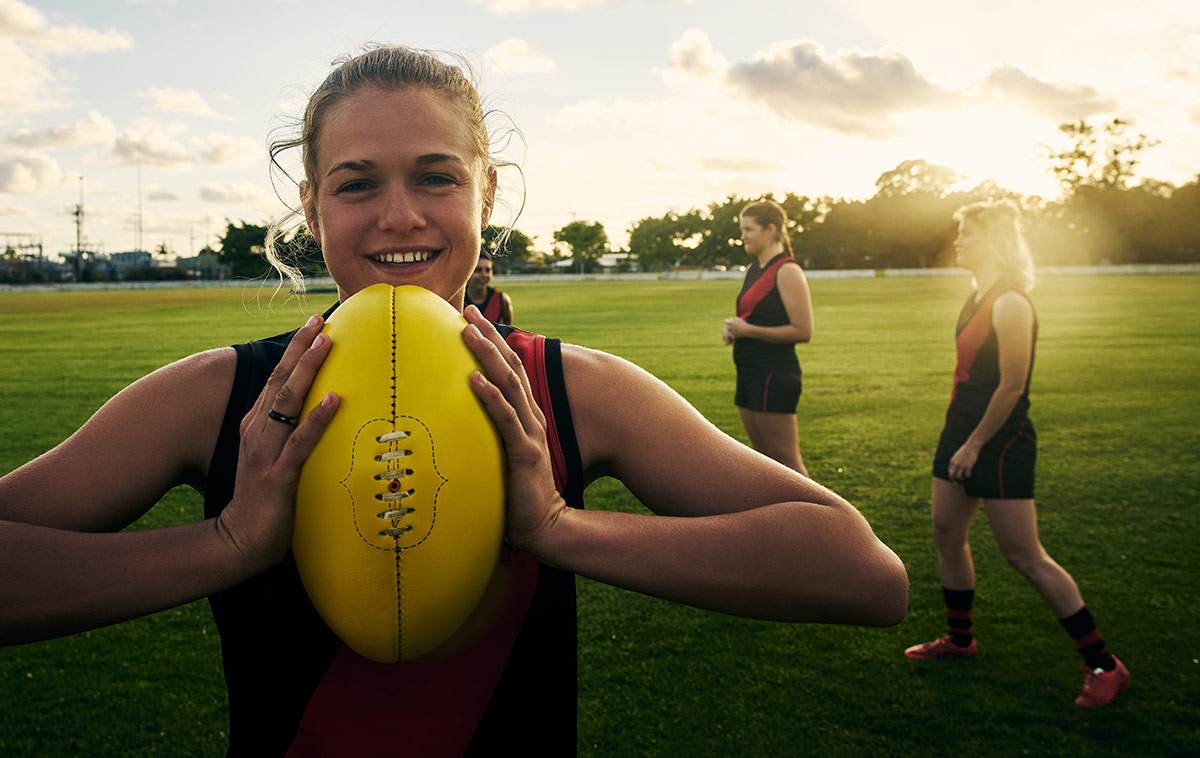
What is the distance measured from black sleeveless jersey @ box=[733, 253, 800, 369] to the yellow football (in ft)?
18.5

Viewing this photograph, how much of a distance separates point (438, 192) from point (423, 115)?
0.15 m

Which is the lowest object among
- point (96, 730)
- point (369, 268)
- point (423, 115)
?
point (96, 730)

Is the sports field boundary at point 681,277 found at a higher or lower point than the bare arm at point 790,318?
higher

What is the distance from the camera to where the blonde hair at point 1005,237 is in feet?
15.5

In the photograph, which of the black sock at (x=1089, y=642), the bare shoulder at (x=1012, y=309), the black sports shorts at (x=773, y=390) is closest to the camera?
the black sock at (x=1089, y=642)

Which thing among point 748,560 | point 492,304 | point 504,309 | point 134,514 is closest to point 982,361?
point 748,560

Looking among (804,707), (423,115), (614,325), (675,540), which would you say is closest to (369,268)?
(423,115)

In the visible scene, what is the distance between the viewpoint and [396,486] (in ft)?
3.85

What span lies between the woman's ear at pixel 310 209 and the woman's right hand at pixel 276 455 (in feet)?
1.90

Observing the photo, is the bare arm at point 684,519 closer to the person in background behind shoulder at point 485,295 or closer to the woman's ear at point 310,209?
the woman's ear at point 310,209

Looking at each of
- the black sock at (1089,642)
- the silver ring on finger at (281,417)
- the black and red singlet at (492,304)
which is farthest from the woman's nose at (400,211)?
the black and red singlet at (492,304)

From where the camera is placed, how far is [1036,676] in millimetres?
4301

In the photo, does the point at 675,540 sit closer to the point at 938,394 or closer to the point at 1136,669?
the point at 1136,669

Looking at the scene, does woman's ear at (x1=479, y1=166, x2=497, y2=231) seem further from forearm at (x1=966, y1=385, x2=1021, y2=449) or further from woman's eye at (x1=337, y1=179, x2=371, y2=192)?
forearm at (x1=966, y1=385, x2=1021, y2=449)
